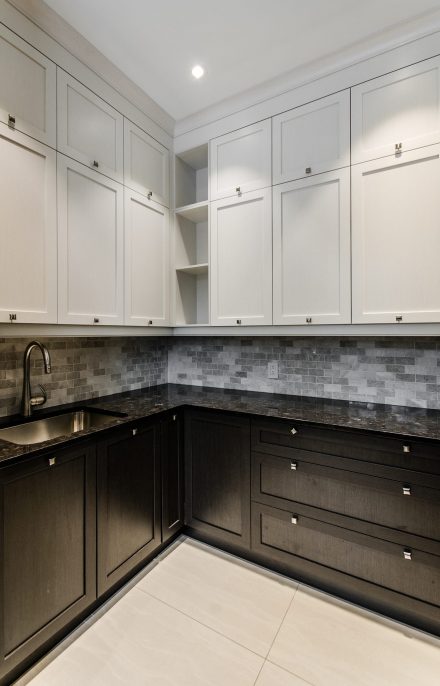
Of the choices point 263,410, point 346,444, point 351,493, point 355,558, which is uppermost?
point 263,410

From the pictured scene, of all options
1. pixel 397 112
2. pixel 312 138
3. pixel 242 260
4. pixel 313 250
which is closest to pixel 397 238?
pixel 313 250

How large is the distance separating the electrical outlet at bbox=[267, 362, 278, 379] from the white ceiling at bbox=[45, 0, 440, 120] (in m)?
1.83

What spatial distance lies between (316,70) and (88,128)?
1.34m

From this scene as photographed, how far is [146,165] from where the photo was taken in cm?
225

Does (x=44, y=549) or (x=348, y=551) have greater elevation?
(x=44, y=549)

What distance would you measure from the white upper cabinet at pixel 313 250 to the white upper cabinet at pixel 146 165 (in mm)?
851

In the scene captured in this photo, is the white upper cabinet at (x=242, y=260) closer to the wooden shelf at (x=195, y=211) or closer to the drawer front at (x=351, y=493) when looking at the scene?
the wooden shelf at (x=195, y=211)

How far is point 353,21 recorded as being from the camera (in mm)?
1642

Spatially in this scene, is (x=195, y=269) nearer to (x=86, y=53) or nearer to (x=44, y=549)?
(x=86, y=53)

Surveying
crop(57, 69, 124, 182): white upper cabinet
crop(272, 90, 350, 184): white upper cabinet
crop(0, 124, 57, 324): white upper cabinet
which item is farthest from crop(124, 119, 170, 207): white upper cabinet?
crop(272, 90, 350, 184): white upper cabinet

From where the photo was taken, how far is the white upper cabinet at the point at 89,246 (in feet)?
5.66

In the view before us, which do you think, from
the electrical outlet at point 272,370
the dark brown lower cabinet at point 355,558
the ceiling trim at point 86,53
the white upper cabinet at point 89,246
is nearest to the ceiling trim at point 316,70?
the ceiling trim at point 86,53

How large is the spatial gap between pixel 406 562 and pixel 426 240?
1551 mm

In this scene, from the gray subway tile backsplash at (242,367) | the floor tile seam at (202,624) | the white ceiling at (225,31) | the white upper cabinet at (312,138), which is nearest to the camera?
the floor tile seam at (202,624)
